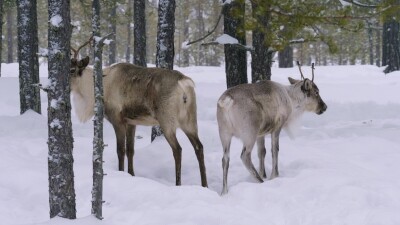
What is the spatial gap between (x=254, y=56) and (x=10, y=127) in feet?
17.9

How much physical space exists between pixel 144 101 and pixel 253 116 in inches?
65.1

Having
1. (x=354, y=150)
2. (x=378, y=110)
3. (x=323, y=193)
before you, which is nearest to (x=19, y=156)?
(x=323, y=193)

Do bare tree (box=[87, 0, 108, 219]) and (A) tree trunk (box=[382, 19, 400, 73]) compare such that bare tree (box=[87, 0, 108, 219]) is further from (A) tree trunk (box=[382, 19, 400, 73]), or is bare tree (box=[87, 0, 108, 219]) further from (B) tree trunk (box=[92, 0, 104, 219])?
(A) tree trunk (box=[382, 19, 400, 73])

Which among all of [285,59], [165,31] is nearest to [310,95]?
[165,31]

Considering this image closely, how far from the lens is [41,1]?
35.6 meters

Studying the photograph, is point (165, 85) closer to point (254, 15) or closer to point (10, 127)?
point (254, 15)

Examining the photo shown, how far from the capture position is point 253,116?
7.10 metres

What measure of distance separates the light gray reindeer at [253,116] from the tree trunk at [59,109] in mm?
2887

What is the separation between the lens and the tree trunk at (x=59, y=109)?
4371 millimetres

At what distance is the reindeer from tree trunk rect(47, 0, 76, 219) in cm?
259

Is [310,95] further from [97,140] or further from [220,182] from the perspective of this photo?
[97,140]

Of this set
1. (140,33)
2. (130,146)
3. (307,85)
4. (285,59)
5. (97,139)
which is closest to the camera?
(97,139)

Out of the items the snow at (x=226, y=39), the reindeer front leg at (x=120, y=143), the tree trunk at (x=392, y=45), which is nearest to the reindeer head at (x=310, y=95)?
the snow at (x=226, y=39)

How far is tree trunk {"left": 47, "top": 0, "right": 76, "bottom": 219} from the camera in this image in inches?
172
